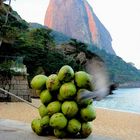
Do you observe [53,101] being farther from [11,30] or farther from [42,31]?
[42,31]

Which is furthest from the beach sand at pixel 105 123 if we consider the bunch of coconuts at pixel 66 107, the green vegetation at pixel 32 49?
the green vegetation at pixel 32 49

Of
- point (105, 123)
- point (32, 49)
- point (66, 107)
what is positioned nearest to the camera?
point (66, 107)

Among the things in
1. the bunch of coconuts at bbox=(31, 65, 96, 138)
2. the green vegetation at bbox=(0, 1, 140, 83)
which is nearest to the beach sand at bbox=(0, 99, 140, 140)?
the bunch of coconuts at bbox=(31, 65, 96, 138)

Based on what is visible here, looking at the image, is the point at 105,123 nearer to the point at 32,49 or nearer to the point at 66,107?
the point at 66,107

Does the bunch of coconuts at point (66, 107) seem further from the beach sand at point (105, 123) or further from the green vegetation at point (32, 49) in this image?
the green vegetation at point (32, 49)

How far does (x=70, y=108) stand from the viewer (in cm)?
323

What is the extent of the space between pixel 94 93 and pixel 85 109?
122 cm

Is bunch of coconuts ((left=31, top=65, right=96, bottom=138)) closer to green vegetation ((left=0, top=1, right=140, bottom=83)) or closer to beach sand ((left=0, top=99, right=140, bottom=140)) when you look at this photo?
beach sand ((left=0, top=99, right=140, bottom=140))

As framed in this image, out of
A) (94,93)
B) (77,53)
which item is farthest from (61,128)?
(77,53)

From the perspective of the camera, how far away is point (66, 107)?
3268 millimetres

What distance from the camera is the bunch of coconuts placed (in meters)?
3.27

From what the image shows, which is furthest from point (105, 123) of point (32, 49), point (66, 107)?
point (32, 49)

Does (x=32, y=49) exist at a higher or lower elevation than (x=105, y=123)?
higher

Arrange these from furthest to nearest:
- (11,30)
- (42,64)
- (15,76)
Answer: (42,64), (11,30), (15,76)
